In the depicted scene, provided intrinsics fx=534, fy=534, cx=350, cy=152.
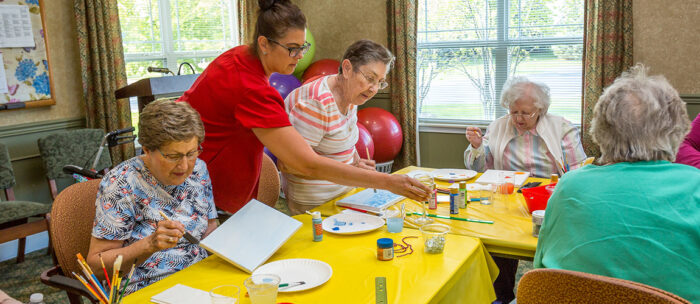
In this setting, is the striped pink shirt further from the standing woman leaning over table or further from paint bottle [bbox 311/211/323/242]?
paint bottle [bbox 311/211/323/242]

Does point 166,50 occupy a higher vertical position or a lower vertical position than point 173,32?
lower

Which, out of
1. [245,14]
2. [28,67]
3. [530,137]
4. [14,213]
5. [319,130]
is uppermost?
[245,14]

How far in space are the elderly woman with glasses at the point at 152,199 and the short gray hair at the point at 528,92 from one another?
1777 millimetres

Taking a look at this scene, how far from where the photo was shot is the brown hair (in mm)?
1916

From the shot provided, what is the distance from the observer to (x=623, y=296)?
110cm

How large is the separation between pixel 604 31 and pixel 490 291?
2.94m

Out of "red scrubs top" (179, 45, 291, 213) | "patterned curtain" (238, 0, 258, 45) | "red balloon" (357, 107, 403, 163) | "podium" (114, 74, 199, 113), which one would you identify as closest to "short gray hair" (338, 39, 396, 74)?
"red scrubs top" (179, 45, 291, 213)

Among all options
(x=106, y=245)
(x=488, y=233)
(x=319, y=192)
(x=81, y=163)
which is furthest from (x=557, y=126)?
(x=81, y=163)

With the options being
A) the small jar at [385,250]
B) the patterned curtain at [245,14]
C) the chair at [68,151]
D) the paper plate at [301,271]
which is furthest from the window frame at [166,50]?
the small jar at [385,250]

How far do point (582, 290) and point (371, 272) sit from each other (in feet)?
2.09

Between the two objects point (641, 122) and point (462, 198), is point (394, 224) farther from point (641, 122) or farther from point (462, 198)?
point (641, 122)

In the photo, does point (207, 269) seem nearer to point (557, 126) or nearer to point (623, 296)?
point (623, 296)

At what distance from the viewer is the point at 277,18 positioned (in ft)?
6.28

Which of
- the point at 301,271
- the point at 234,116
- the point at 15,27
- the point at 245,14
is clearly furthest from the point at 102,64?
the point at 301,271
